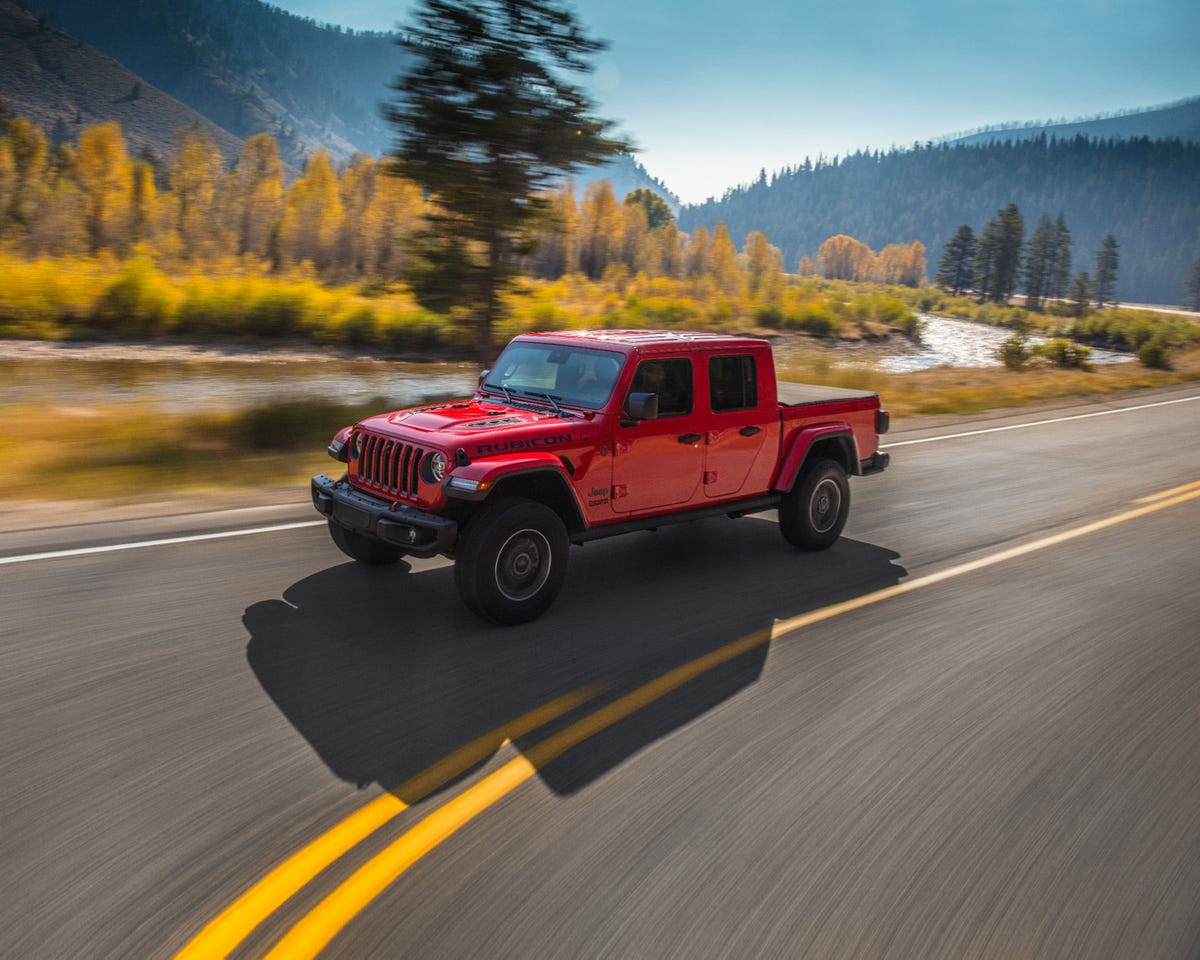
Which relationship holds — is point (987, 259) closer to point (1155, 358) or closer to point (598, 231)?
point (598, 231)

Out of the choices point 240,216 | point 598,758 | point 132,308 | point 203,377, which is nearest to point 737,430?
point 598,758

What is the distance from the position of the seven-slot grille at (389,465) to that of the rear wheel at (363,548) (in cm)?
72

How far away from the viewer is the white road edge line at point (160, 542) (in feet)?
21.5

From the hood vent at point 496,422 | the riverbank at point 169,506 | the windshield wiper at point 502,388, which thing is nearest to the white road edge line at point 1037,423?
the windshield wiper at point 502,388

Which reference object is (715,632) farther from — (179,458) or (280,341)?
(280,341)

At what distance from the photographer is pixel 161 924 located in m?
2.86

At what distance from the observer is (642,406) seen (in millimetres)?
5652

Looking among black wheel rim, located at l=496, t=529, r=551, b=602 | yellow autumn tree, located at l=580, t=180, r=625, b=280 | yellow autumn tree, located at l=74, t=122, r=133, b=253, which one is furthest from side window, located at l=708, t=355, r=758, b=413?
yellow autumn tree, located at l=580, t=180, r=625, b=280

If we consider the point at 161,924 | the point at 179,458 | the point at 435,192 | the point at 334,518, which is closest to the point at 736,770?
the point at 161,924

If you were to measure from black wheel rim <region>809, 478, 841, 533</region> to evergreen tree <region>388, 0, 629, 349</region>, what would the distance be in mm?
9017

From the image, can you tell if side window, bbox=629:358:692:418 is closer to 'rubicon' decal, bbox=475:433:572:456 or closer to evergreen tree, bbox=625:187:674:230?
'rubicon' decal, bbox=475:433:572:456

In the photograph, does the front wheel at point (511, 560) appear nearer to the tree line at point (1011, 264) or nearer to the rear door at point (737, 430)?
the rear door at point (737, 430)

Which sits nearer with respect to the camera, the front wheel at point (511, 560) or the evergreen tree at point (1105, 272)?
the front wheel at point (511, 560)

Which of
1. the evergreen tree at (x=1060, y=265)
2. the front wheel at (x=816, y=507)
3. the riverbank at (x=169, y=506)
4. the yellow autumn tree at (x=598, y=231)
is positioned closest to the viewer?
the front wheel at (x=816, y=507)
